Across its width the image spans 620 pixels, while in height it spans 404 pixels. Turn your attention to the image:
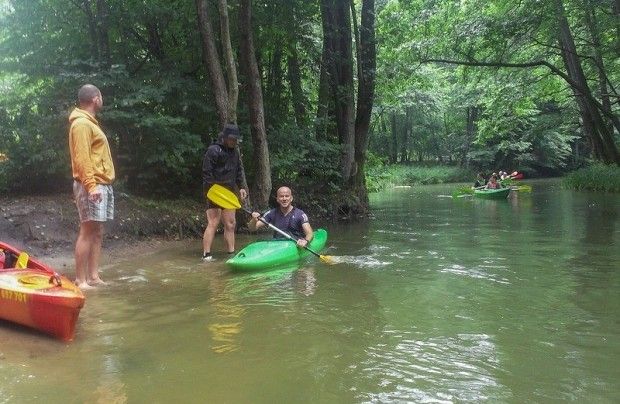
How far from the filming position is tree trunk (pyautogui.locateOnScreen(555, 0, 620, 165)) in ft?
58.1

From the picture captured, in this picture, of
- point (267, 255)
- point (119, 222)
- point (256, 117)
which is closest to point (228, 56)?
point (256, 117)

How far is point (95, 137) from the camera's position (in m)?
4.86

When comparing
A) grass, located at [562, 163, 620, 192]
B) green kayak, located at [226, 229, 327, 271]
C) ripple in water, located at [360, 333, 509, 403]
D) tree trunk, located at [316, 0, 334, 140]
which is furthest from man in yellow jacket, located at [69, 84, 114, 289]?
grass, located at [562, 163, 620, 192]

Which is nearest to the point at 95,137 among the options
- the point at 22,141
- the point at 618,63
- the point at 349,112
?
the point at 22,141

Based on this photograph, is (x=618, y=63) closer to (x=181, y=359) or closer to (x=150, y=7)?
(x=150, y=7)

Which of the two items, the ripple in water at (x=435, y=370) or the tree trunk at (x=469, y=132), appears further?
the tree trunk at (x=469, y=132)

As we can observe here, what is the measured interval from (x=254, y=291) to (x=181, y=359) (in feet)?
6.45

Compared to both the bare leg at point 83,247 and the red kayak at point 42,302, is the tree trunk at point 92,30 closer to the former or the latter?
the bare leg at point 83,247

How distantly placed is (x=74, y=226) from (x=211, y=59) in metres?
3.33

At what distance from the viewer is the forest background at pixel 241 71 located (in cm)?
888

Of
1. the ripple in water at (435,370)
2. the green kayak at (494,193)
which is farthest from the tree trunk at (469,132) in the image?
the ripple in water at (435,370)

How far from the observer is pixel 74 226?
7965 mm

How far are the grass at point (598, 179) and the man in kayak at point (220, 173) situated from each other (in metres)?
17.0

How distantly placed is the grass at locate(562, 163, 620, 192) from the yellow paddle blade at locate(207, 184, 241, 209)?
17.2 metres
